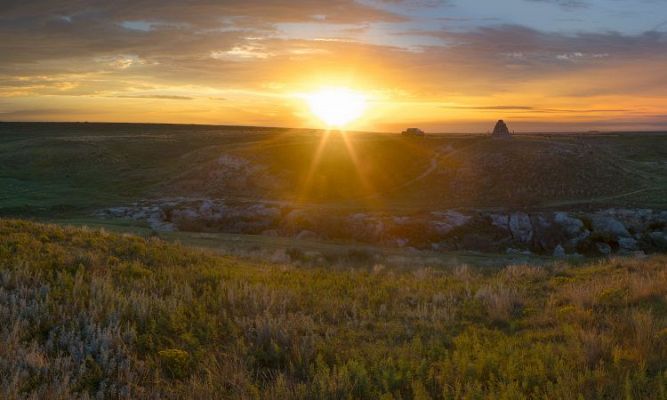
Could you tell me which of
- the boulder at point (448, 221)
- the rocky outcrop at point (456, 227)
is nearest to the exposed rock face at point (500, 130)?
the rocky outcrop at point (456, 227)

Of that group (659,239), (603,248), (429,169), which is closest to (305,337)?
(603,248)

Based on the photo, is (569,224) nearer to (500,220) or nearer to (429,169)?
(500,220)

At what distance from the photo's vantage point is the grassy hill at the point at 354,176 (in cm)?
4981

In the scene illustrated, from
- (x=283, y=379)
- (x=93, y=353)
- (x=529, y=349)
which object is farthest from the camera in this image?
(x=529, y=349)

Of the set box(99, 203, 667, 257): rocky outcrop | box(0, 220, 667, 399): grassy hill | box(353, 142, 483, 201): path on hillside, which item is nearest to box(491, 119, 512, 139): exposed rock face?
box(353, 142, 483, 201): path on hillside

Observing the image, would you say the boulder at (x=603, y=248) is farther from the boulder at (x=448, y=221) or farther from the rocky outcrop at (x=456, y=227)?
the boulder at (x=448, y=221)

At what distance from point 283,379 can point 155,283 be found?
5.26 m

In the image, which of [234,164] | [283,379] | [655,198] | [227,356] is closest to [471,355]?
[283,379]

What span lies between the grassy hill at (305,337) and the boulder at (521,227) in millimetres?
25946

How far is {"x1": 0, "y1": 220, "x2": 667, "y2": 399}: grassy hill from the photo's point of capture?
5.86 m

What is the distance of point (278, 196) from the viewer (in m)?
54.2

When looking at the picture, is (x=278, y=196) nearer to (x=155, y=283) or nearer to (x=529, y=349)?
(x=155, y=283)

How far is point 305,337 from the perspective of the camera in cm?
743

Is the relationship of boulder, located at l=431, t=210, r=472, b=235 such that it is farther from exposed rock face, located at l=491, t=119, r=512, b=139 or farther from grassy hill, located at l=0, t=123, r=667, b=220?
exposed rock face, located at l=491, t=119, r=512, b=139
